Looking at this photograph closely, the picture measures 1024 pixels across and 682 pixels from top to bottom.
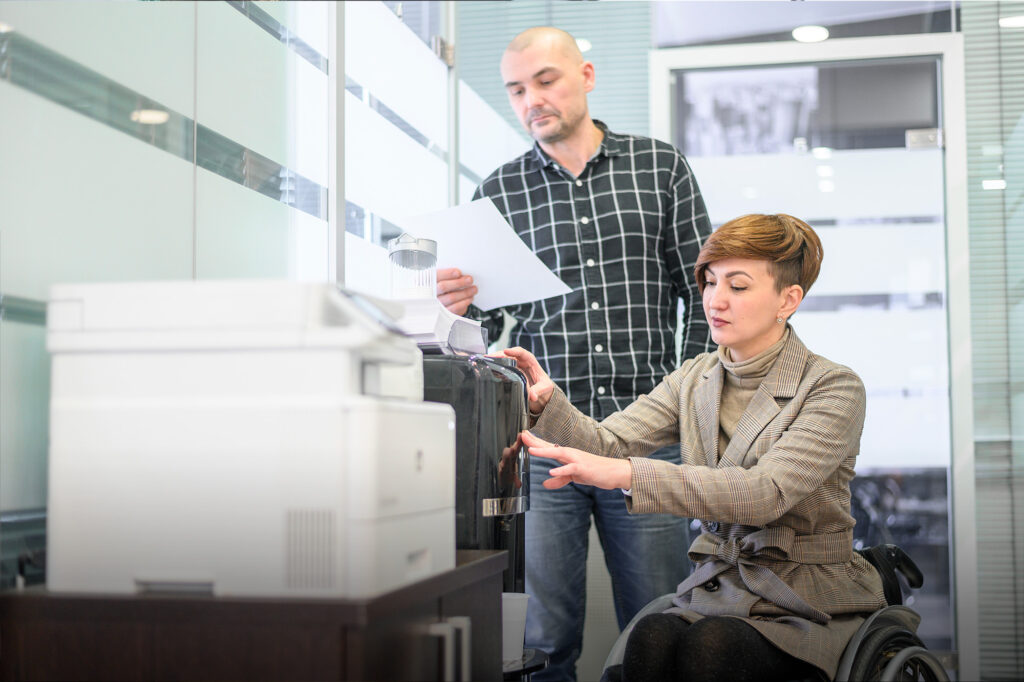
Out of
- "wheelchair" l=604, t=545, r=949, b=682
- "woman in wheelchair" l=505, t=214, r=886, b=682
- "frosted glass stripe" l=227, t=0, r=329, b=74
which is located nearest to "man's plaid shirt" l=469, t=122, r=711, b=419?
"woman in wheelchair" l=505, t=214, r=886, b=682

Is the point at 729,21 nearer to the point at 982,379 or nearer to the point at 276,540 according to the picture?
the point at 982,379

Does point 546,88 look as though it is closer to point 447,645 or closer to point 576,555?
point 576,555

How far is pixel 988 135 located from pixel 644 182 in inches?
59.6

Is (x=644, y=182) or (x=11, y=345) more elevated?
(x=644, y=182)

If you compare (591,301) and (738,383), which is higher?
(591,301)

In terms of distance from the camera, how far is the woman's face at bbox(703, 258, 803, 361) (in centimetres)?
188

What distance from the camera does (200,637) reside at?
3.49 feet

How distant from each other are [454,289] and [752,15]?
6.23ft

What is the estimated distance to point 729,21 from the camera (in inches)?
135

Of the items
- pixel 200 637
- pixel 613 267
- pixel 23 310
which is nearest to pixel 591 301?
pixel 613 267

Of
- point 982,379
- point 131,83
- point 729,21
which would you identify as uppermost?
point 729,21

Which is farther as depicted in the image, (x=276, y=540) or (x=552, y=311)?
(x=552, y=311)

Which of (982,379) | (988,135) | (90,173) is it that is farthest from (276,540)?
(988,135)

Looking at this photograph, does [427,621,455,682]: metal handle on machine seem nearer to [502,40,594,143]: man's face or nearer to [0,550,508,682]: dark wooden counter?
[0,550,508,682]: dark wooden counter
